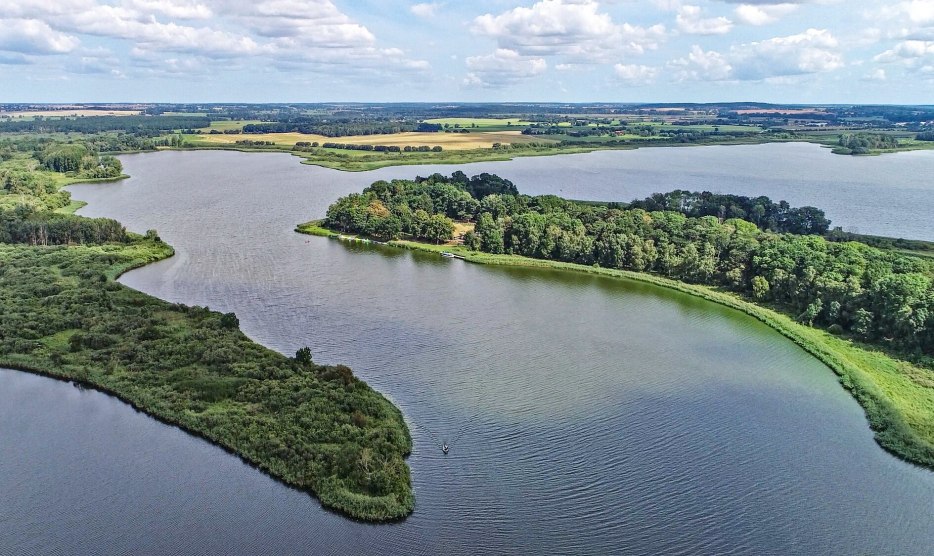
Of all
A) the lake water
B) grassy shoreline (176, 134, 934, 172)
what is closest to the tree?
the lake water

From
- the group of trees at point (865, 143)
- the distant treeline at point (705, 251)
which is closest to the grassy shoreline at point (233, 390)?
the distant treeline at point (705, 251)

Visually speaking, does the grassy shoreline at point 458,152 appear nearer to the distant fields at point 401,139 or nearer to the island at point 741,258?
the distant fields at point 401,139

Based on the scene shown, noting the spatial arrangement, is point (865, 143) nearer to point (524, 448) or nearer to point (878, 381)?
point (878, 381)

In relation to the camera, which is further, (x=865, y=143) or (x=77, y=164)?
(x=865, y=143)

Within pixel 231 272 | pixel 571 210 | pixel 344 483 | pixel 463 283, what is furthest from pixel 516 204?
pixel 344 483

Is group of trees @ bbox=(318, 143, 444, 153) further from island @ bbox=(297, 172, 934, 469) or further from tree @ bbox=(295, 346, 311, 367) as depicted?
tree @ bbox=(295, 346, 311, 367)

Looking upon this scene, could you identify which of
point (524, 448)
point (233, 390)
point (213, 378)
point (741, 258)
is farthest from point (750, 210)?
point (213, 378)
